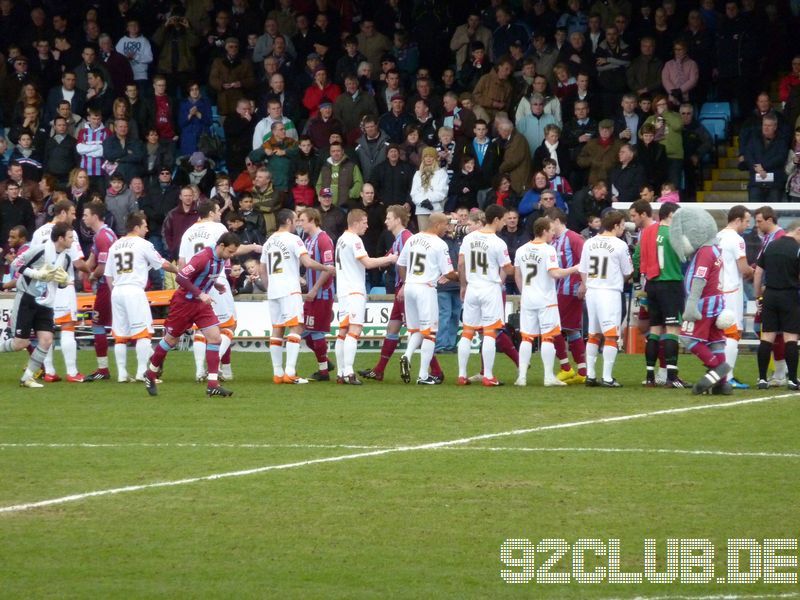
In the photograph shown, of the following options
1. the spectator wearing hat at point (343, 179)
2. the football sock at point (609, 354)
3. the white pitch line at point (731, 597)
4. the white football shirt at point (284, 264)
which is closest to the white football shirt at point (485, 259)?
the football sock at point (609, 354)

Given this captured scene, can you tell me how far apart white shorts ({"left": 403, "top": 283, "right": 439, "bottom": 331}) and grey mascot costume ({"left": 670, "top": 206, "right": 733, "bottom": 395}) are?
2.99 metres

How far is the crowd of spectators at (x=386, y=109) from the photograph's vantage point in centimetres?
2434

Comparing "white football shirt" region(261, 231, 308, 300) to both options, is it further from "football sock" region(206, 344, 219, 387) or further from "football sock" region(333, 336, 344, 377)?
"football sock" region(206, 344, 219, 387)

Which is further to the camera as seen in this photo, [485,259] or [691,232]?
[485,259]

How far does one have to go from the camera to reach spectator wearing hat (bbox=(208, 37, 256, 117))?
28.2 meters

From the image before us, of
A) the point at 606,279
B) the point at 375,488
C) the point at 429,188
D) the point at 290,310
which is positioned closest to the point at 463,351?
the point at 606,279

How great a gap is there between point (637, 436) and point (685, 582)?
505 cm

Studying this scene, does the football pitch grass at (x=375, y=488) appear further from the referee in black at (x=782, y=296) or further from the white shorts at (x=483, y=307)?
the white shorts at (x=483, y=307)

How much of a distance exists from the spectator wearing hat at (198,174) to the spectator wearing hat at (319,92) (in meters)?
2.08

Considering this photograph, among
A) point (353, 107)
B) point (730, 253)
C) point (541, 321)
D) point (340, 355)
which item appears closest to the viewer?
point (730, 253)

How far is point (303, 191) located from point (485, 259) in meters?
8.86

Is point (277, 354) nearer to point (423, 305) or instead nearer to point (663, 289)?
point (423, 305)

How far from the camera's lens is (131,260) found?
57.8 ft

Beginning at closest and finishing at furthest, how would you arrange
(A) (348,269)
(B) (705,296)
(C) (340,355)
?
(B) (705,296) < (A) (348,269) < (C) (340,355)
